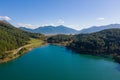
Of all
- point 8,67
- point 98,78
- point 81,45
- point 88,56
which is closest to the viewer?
point 98,78

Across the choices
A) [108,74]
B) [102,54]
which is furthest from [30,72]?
[102,54]

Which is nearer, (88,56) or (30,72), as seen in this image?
(30,72)

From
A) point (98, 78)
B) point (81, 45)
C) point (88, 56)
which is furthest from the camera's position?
point (81, 45)

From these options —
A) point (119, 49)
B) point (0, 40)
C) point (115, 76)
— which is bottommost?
point (115, 76)

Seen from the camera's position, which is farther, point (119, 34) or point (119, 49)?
point (119, 34)

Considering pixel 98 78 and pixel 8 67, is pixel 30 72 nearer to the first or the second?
pixel 8 67

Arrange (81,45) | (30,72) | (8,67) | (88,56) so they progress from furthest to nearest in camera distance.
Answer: (81,45) < (88,56) < (8,67) < (30,72)

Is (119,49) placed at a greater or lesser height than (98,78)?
greater

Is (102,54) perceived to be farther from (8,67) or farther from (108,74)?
(8,67)

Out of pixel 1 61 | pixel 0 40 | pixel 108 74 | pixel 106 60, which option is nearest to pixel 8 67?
pixel 1 61
